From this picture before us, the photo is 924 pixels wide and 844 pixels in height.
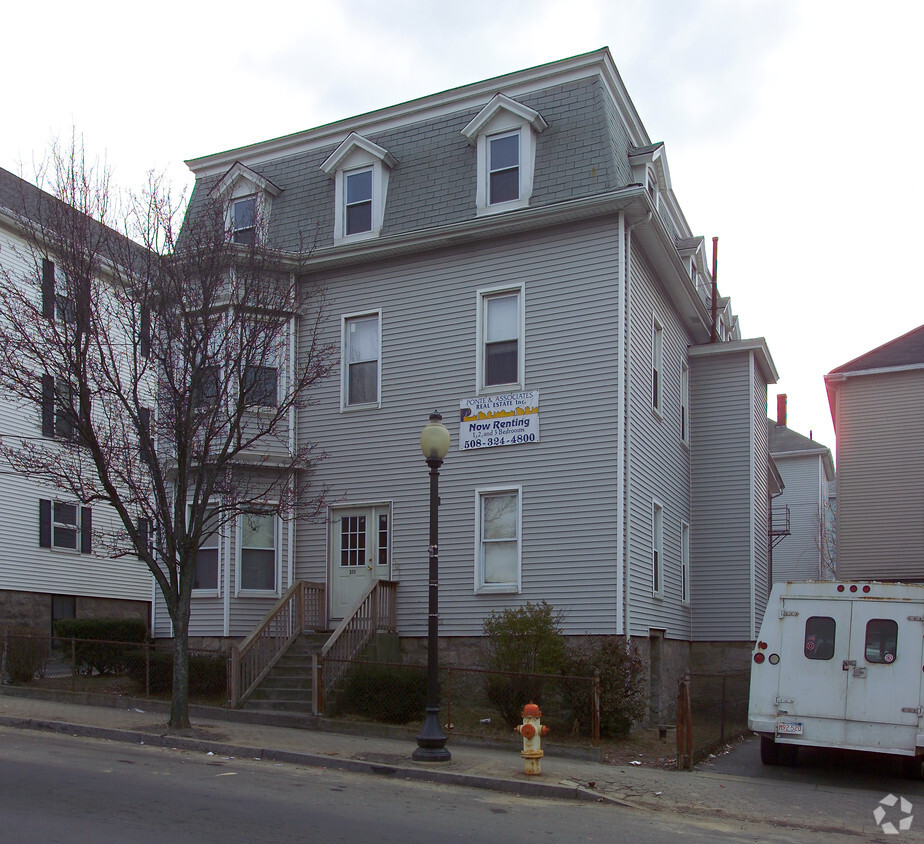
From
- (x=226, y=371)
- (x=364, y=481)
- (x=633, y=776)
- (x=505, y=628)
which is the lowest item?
(x=633, y=776)

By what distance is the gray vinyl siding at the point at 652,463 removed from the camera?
17719 millimetres

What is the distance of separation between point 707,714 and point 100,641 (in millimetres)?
11561

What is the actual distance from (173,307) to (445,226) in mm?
5996

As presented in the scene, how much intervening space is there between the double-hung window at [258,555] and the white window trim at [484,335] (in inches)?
192

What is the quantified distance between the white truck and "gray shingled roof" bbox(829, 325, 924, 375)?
1482 centimetres

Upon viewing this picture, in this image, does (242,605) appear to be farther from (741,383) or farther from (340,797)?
(741,383)

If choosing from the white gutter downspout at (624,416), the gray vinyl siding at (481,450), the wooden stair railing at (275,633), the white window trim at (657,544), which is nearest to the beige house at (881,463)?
the white window trim at (657,544)

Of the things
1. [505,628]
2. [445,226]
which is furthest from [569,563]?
[445,226]

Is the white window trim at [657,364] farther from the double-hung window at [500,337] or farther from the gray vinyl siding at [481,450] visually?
the double-hung window at [500,337]

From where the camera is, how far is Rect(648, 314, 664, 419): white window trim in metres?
19.5

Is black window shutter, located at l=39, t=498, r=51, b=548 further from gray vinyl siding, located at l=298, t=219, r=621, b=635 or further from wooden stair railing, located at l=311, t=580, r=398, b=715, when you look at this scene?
wooden stair railing, located at l=311, t=580, r=398, b=715

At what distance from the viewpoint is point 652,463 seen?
752 inches

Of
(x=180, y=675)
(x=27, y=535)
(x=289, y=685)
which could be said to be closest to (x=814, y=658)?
(x=289, y=685)

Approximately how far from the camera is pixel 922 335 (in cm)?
2692
